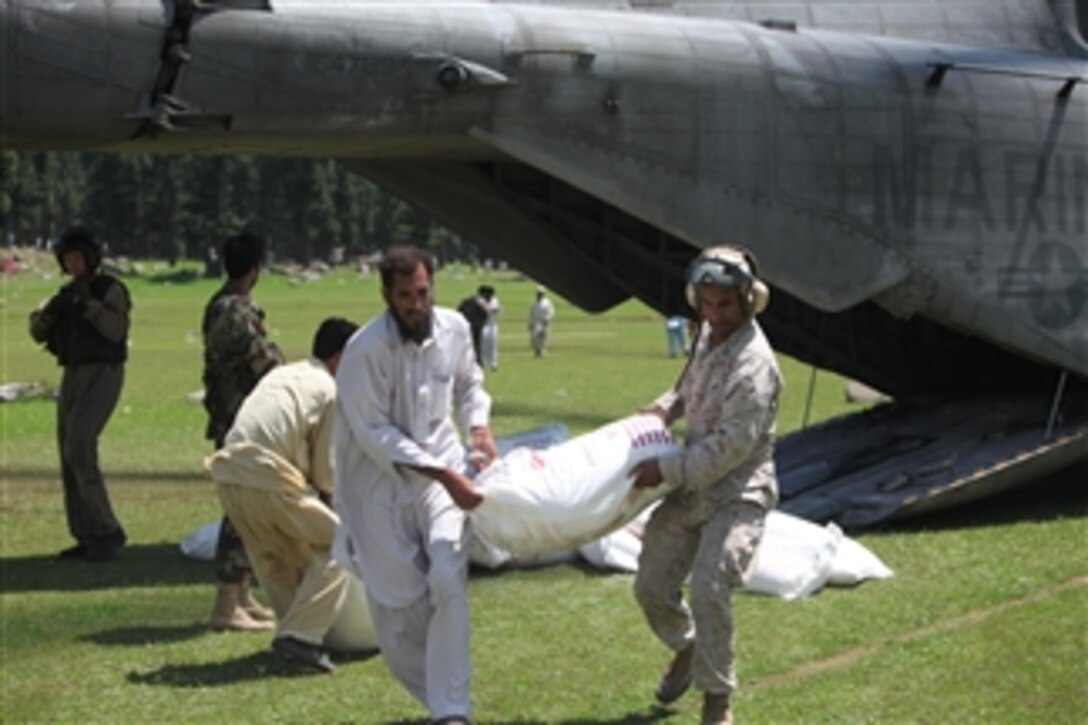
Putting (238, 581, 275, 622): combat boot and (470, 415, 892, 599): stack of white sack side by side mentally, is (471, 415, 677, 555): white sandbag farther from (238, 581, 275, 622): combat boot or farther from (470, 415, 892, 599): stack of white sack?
(238, 581, 275, 622): combat boot

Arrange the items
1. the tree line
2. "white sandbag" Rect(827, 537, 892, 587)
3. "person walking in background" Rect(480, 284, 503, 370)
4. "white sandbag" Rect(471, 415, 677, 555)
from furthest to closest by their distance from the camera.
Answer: the tree line → "person walking in background" Rect(480, 284, 503, 370) → "white sandbag" Rect(827, 537, 892, 587) → "white sandbag" Rect(471, 415, 677, 555)

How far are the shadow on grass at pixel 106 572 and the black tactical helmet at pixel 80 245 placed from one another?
1.98 meters

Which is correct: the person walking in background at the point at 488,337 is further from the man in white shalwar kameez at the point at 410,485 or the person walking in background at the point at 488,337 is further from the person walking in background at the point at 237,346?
the man in white shalwar kameez at the point at 410,485

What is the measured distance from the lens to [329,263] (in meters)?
119

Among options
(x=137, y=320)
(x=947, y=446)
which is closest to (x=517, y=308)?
(x=137, y=320)

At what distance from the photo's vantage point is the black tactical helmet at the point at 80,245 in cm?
1230

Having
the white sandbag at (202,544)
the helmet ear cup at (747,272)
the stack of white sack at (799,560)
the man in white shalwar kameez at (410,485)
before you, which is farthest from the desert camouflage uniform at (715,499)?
the white sandbag at (202,544)

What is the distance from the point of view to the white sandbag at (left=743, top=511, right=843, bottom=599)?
10.8 meters

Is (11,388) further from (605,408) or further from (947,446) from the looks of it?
(947,446)

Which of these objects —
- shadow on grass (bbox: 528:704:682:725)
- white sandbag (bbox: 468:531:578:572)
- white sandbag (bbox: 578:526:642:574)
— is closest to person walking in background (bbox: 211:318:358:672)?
shadow on grass (bbox: 528:704:682:725)

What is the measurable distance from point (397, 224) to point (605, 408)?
317ft

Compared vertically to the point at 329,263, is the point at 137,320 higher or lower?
higher

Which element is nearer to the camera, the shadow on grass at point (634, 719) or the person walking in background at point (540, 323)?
the shadow on grass at point (634, 719)

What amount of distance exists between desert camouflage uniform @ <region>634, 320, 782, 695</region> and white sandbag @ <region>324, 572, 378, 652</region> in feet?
6.71
